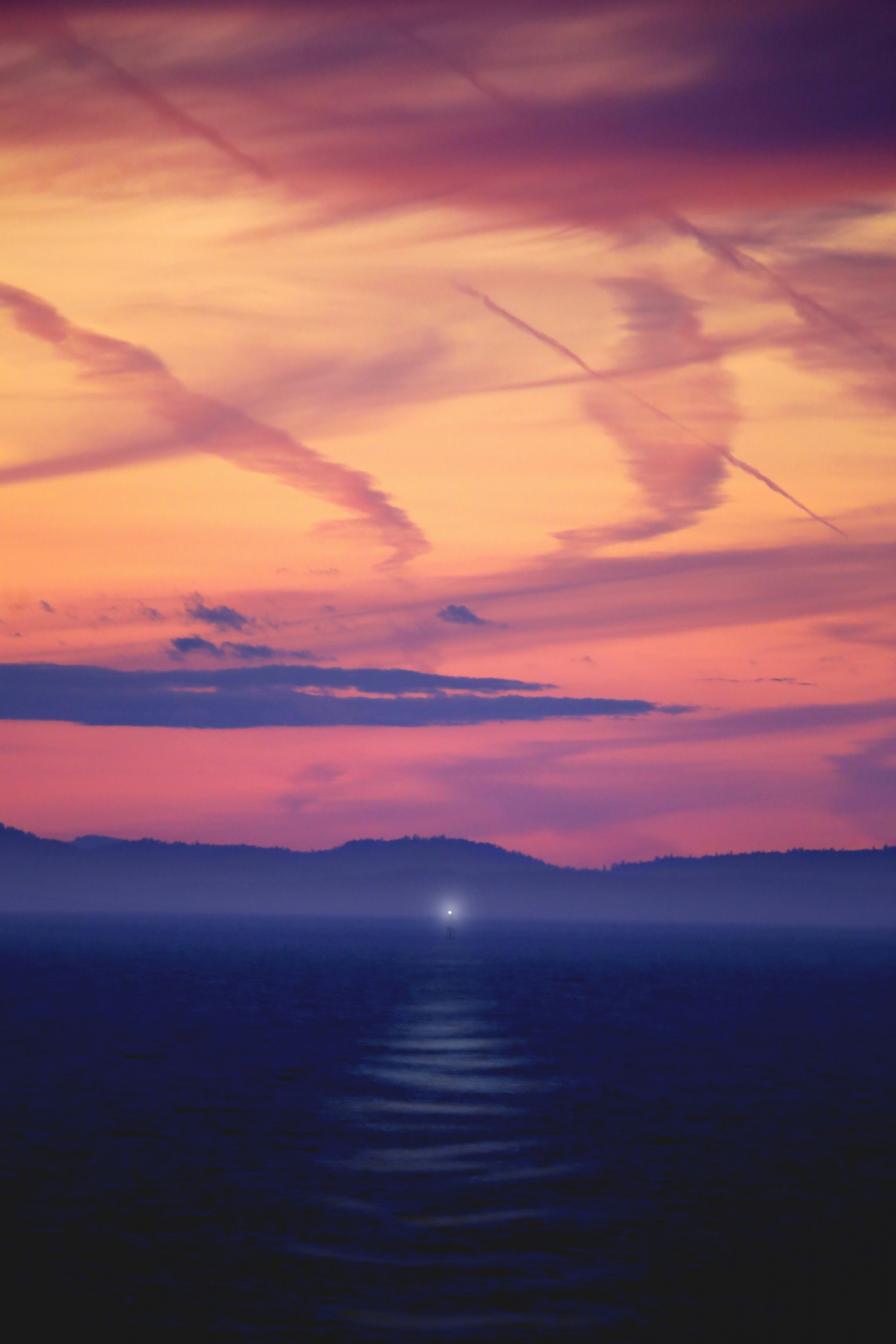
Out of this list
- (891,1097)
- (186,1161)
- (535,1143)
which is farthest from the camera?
(891,1097)

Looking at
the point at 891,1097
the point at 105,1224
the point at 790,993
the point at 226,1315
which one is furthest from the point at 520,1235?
the point at 790,993

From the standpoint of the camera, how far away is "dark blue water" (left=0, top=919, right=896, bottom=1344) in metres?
37.2

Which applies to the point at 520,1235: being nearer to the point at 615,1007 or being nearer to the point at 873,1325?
the point at 873,1325

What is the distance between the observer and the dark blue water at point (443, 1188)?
122ft

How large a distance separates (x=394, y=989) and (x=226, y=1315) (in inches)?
5239

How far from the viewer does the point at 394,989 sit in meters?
168

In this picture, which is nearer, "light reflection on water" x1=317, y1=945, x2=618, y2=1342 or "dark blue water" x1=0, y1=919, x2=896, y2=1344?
"light reflection on water" x1=317, y1=945, x2=618, y2=1342

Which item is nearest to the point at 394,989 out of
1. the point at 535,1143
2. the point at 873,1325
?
the point at 535,1143

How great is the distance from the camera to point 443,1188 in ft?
166

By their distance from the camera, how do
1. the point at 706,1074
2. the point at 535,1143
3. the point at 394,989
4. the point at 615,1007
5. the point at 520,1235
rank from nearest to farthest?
the point at 520,1235 < the point at 535,1143 < the point at 706,1074 < the point at 615,1007 < the point at 394,989

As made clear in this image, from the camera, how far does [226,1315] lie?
3647 cm

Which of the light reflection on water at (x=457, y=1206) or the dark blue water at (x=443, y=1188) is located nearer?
the light reflection on water at (x=457, y=1206)

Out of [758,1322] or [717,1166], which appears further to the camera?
[717,1166]

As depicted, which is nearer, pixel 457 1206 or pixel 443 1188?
pixel 457 1206
